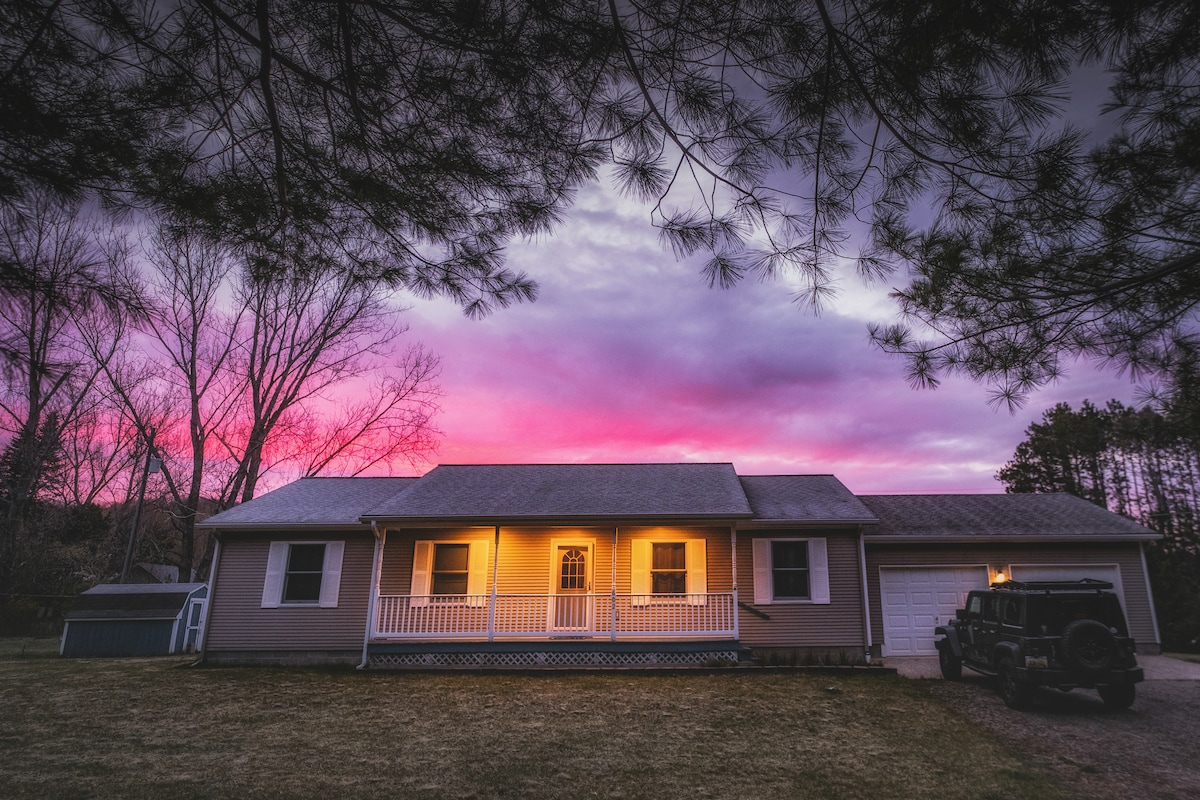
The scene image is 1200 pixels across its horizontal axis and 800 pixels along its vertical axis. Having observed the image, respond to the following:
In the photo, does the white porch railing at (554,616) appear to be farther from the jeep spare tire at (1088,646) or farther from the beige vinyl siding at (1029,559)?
the jeep spare tire at (1088,646)

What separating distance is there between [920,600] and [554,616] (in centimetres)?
760

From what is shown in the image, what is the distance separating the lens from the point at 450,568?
12.8 meters

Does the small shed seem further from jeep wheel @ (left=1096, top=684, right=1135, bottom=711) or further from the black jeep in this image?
jeep wheel @ (left=1096, top=684, right=1135, bottom=711)

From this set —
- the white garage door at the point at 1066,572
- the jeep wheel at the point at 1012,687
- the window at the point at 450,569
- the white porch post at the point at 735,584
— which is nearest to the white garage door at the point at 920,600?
the white garage door at the point at 1066,572

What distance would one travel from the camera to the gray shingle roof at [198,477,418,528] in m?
12.4

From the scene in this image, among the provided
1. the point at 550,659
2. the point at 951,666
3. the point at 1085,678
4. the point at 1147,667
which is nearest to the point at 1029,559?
the point at 1147,667

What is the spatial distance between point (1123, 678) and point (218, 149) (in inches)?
437

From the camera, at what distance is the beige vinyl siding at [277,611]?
1212cm

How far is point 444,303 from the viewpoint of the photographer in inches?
195

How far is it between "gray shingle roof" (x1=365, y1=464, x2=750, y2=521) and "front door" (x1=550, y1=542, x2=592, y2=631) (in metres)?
1.19

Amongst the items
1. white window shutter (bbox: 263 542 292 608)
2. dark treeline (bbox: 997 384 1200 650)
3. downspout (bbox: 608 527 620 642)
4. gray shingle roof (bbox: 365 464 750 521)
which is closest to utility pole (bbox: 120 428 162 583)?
white window shutter (bbox: 263 542 292 608)

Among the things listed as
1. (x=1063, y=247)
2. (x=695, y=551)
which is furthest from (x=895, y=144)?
(x=695, y=551)

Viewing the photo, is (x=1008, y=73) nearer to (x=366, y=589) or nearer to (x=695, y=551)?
(x=695, y=551)

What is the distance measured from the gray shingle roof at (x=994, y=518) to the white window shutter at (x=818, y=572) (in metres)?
1.16
